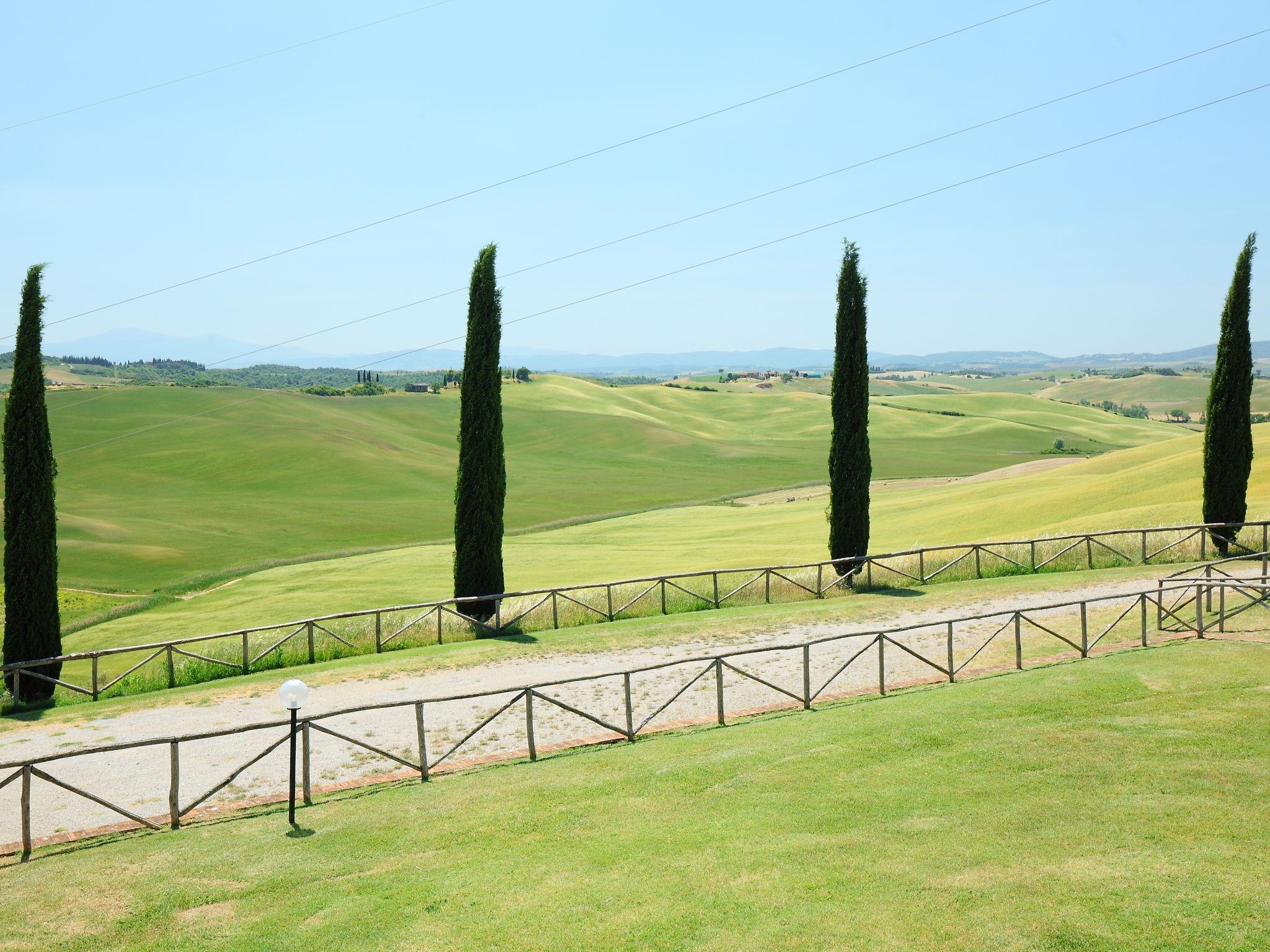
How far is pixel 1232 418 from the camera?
1156 inches

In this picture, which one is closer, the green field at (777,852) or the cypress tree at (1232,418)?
the green field at (777,852)

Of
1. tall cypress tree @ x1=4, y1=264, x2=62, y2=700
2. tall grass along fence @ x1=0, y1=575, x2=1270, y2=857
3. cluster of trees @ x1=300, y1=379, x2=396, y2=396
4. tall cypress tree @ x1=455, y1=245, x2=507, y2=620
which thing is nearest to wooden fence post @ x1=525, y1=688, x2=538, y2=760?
tall grass along fence @ x1=0, y1=575, x2=1270, y2=857

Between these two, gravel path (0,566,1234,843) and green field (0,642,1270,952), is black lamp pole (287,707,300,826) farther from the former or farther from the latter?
gravel path (0,566,1234,843)

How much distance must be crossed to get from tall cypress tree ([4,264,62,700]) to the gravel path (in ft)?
14.1

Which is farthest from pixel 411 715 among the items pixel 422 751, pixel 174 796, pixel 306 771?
pixel 174 796

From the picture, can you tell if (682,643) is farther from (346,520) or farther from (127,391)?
(127,391)

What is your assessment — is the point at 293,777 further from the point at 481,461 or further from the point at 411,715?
the point at 481,461

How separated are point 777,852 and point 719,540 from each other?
36402 millimetres

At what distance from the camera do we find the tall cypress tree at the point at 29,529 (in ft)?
71.7

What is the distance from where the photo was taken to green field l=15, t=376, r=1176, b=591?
50750 mm

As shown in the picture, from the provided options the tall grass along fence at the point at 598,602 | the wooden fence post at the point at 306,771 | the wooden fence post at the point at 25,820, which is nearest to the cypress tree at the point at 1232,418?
the tall grass along fence at the point at 598,602

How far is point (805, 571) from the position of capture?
28859mm

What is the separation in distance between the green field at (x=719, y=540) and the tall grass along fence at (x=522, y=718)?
13.7 metres

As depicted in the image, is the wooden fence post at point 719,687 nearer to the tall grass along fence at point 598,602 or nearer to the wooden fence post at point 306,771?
the wooden fence post at point 306,771
